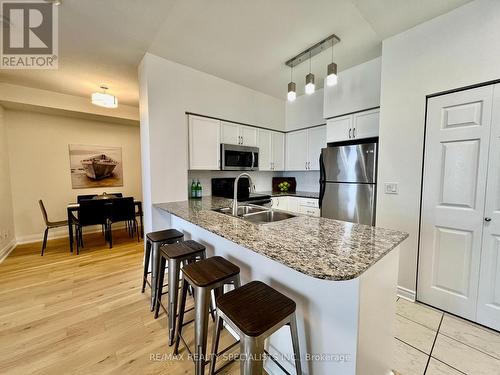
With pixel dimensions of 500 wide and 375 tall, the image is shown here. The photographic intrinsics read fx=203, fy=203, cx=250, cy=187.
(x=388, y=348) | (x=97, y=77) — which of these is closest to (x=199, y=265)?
(x=388, y=348)

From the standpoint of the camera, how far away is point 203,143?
9.83ft

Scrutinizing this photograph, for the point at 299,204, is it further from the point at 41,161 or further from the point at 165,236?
the point at 41,161

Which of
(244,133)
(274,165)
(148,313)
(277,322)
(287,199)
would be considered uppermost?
(244,133)

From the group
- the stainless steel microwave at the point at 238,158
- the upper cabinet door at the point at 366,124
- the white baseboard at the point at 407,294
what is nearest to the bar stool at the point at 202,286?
the white baseboard at the point at 407,294

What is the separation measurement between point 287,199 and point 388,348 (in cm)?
264

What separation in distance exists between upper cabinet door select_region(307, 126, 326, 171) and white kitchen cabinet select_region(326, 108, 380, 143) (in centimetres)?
53

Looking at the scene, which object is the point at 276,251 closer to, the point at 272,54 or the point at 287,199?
the point at 272,54

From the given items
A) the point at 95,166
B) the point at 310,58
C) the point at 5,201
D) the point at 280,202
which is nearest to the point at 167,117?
the point at 310,58

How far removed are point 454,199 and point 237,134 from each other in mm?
2768

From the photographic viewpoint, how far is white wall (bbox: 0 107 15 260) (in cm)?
320

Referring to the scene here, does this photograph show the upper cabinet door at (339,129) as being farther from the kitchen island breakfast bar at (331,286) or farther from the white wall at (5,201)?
the white wall at (5,201)

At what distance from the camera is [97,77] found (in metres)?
2.96

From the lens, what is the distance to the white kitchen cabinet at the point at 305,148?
3.67m

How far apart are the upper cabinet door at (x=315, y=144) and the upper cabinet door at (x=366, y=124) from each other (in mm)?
824
